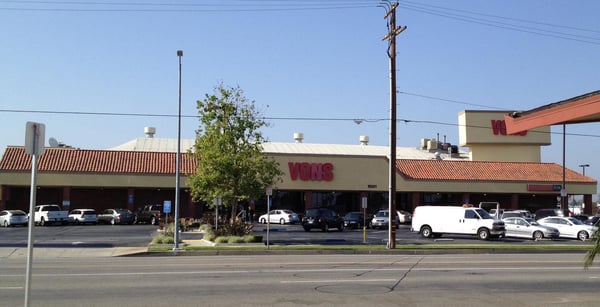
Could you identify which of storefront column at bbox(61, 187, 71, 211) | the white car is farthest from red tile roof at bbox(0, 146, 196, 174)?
the white car

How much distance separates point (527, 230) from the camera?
3519 centimetres

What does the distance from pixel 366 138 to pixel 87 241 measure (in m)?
45.9

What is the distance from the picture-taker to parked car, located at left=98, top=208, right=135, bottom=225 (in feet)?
157

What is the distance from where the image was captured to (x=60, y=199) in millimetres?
52000

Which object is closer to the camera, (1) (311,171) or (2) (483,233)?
(2) (483,233)

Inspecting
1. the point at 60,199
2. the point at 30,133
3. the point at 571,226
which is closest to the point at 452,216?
the point at 571,226

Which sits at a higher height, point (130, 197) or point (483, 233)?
point (130, 197)

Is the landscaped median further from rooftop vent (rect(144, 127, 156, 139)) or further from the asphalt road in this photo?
rooftop vent (rect(144, 127, 156, 139))

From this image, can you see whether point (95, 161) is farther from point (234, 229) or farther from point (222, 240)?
point (222, 240)

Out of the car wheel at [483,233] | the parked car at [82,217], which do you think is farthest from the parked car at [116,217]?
the car wheel at [483,233]

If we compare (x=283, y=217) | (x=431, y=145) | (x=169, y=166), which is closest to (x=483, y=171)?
(x=431, y=145)

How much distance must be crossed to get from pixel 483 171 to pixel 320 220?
25214mm

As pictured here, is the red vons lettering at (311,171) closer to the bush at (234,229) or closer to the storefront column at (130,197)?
the storefront column at (130,197)

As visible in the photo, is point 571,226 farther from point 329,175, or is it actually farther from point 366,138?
point 366,138
